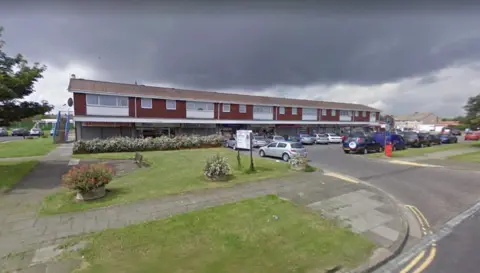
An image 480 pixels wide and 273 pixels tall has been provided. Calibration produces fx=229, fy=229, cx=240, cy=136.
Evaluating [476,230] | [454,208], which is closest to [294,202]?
[476,230]

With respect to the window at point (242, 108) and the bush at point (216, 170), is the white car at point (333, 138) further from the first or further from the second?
the bush at point (216, 170)

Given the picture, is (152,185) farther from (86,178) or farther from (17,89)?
(17,89)

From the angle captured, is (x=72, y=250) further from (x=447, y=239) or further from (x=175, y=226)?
(x=447, y=239)

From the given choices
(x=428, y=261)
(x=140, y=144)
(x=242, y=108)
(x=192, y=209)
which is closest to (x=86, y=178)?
(x=192, y=209)

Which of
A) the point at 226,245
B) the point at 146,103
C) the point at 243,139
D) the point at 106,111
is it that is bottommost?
the point at 226,245

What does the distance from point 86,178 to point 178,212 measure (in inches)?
116

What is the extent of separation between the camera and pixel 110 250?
12.7 feet

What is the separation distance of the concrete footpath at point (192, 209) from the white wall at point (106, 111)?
1903 cm

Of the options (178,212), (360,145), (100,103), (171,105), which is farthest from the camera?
(171,105)

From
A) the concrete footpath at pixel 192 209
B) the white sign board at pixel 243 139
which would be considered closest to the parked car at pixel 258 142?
the white sign board at pixel 243 139

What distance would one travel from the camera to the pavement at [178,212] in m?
3.95

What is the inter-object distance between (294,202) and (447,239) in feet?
11.3

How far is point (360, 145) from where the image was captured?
67.8ft

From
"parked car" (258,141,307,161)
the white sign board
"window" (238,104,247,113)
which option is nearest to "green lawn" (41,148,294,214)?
the white sign board
